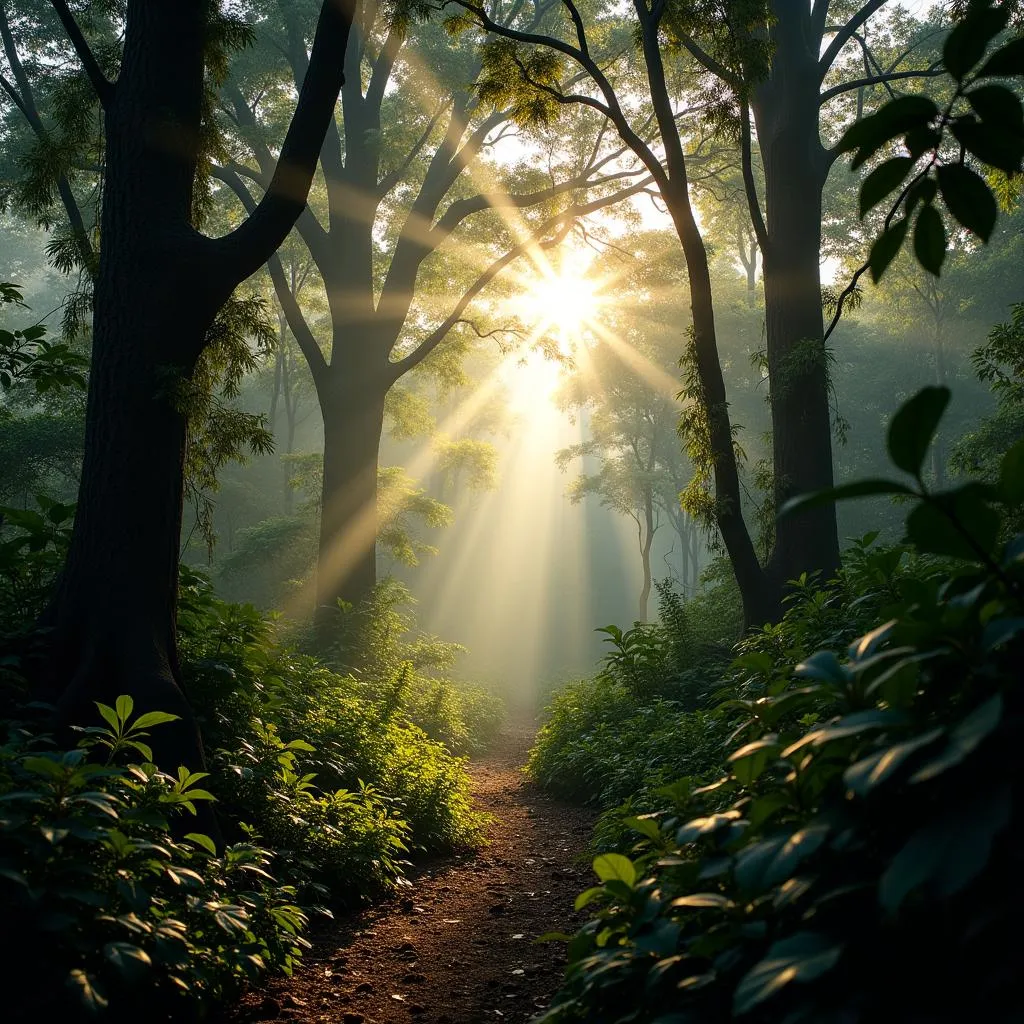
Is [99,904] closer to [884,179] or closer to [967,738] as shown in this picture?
[967,738]

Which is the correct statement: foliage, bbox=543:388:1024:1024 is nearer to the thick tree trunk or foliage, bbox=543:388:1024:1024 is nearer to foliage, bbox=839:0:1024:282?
foliage, bbox=839:0:1024:282

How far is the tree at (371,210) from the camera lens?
12391 mm

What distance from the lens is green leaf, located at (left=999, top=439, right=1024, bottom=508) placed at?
3.98 feet

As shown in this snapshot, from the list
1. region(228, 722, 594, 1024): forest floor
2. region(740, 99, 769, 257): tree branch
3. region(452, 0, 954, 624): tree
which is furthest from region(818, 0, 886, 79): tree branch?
region(228, 722, 594, 1024): forest floor

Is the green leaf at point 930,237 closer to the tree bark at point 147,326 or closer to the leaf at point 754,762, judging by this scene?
the leaf at point 754,762

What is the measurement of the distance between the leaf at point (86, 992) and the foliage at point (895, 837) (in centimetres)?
119

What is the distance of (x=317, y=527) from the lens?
821 inches

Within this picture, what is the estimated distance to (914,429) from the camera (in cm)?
103

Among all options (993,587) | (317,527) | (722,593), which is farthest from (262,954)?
(317,527)

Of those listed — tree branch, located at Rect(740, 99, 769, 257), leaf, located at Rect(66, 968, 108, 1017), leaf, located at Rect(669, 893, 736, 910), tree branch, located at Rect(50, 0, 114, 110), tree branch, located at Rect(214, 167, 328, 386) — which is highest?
tree branch, located at Rect(214, 167, 328, 386)

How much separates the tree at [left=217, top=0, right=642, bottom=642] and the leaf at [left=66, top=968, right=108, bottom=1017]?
9.88 meters

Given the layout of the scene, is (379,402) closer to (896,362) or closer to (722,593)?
(722,593)

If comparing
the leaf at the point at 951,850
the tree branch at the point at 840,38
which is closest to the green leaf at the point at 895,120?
the leaf at the point at 951,850

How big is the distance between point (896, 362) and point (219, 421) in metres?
34.1
